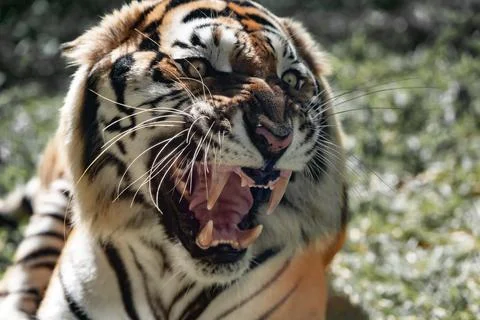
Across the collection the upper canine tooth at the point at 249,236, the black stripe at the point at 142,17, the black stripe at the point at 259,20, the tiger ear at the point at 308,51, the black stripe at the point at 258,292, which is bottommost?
the black stripe at the point at 258,292

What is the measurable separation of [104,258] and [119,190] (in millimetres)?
275

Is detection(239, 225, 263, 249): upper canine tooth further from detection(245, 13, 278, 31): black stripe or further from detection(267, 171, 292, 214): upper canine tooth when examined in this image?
detection(245, 13, 278, 31): black stripe

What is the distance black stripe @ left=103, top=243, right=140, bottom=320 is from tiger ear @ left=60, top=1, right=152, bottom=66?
1.88 feet

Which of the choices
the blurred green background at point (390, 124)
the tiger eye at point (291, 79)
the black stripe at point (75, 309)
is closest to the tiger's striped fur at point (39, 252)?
the black stripe at point (75, 309)

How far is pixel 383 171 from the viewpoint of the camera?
5340 millimetres

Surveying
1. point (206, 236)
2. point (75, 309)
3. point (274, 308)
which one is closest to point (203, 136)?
point (206, 236)

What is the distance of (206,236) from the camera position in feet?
8.70

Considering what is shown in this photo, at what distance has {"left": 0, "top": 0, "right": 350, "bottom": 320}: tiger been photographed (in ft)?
8.55

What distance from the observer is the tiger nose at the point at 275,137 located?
247 cm

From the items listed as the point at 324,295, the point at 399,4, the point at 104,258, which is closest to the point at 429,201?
the point at 324,295

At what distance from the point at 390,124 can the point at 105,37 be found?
10.6ft

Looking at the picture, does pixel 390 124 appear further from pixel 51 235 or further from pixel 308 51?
pixel 308 51

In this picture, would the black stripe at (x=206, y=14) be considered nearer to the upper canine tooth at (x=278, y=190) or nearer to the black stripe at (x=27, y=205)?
the upper canine tooth at (x=278, y=190)

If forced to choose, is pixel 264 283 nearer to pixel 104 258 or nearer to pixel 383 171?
pixel 104 258
